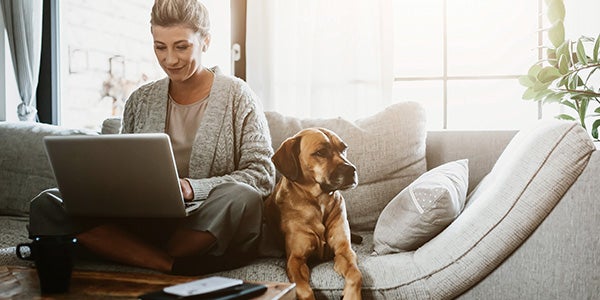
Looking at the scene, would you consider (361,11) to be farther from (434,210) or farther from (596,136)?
(434,210)

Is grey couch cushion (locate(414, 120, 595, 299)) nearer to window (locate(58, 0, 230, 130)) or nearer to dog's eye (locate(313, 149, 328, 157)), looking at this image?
dog's eye (locate(313, 149, 328, 157))

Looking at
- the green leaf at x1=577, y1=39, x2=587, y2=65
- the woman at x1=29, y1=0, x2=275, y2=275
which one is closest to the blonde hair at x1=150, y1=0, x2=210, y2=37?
the woman at x1=29, y1=0, x2=275, y2=275

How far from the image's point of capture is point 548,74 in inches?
89.9

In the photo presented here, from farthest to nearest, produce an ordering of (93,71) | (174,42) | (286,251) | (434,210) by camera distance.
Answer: (93,71) → (174,42) → (286,251) → (434,210)

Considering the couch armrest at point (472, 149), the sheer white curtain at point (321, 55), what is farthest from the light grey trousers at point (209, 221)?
the sheer white curtain at point (321, 55)

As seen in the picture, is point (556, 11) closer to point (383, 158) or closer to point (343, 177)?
point (383, 158)

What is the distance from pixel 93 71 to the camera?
12.7ft

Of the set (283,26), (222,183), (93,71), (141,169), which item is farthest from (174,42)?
(93,71)

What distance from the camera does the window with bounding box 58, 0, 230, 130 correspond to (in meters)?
3.67

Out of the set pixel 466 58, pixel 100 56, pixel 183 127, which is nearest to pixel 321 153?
pixel 183 127

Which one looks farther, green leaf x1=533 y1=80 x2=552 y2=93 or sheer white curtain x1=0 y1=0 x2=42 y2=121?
sheer white curtain x1=0 y1=0 x2=42 y2=121

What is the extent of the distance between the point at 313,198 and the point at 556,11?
1.31m

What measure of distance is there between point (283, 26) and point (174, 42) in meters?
1.22

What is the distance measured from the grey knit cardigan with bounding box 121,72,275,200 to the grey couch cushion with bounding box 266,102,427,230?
35 centimetres
